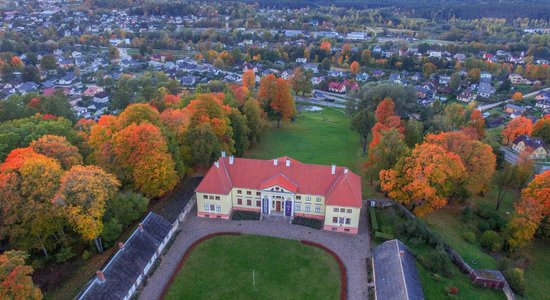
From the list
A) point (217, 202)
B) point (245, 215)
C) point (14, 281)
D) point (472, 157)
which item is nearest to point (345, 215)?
point (245, 215)

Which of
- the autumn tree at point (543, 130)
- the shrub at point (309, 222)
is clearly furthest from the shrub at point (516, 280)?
the autumn tree at point (543, 130)

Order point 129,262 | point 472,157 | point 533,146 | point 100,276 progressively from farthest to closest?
point 533,146 → point 472,157 → point 129,262 → point 100,276

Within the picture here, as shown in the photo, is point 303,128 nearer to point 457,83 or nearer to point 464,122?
point 464,122

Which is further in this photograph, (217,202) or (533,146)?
(533,146)

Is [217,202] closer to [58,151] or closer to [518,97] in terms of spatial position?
[58,151]

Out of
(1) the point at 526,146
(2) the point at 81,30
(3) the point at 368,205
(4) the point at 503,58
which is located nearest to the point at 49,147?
(3) the point at 368,205

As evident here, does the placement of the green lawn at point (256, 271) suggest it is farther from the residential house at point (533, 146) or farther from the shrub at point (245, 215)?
the residential house at point (533, 146)
